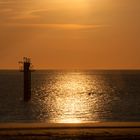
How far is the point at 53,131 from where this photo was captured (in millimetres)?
15469

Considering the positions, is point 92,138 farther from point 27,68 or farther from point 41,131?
point 27,68

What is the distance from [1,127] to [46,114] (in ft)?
111

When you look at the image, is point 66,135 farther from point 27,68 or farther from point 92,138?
point 27,68

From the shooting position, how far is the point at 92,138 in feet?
48.2

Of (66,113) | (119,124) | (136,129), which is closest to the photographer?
(136,129)

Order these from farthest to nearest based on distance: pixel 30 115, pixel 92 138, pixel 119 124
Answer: pixel 30 115 < pixel 119 124 < pixel 92 138

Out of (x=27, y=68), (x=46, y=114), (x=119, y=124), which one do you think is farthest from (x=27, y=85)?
(x=119, y=124)

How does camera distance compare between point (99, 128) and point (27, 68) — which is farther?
point (27, 68)

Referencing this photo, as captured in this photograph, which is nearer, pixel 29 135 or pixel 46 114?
pixel 29 135

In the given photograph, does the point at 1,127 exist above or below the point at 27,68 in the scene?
below

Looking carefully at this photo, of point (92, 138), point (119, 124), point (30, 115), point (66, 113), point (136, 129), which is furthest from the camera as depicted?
point (66, 113)

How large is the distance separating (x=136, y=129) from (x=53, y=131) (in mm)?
2379

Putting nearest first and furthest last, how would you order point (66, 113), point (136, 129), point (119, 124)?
point (136, 129), point (119, 124), point (66, 113)

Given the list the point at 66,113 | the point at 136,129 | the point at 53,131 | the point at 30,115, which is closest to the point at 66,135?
the point at 53,131
